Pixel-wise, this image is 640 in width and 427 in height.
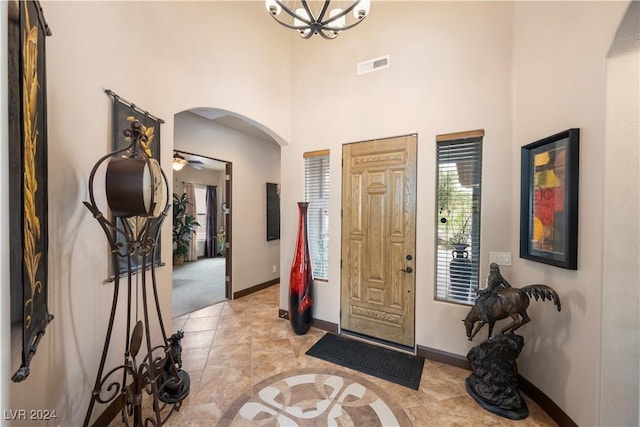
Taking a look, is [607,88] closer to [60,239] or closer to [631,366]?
[631,366]

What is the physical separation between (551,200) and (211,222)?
8491mm

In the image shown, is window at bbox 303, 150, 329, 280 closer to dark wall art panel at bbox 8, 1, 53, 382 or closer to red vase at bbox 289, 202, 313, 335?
red vase at bbox 289, 202, 313, 335

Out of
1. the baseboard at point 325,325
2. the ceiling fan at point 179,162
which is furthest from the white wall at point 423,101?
the ceiling fan at point 179,162

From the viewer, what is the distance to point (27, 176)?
938 millimetres

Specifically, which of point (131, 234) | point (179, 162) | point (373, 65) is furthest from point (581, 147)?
point (179, 162)

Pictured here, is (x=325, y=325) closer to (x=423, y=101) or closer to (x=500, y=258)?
(x=500, y=258)

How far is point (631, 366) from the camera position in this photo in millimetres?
1455

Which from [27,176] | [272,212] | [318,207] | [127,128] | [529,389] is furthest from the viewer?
[272,212]

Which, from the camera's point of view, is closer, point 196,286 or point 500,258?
point 500,258

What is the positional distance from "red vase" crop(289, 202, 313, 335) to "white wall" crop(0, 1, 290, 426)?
4.32 feet

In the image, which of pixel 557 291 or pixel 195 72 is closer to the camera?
pixel 557 291

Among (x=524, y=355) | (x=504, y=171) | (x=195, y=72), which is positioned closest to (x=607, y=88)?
(x=504, y=171)

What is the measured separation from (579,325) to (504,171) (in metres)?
1.30

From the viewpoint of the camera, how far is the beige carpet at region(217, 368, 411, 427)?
183cm
